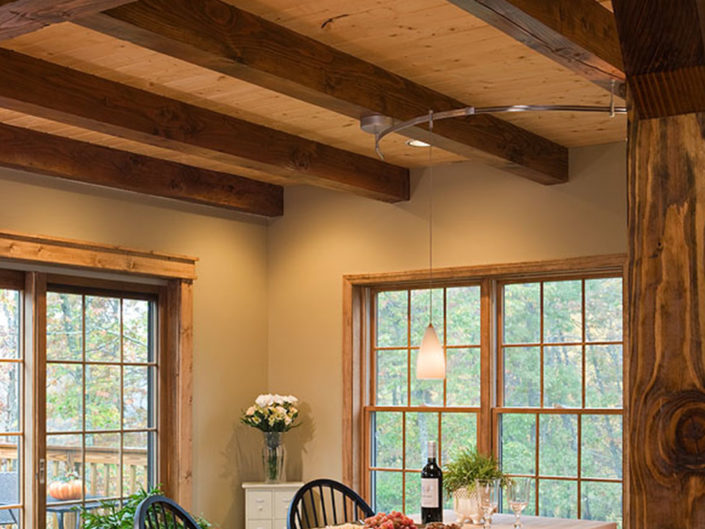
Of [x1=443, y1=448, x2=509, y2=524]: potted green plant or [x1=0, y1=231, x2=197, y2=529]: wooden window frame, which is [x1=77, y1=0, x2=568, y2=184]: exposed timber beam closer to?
[x1=443, y1=448, x2=509, y2=524]: potted green plant

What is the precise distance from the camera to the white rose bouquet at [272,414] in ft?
20.2

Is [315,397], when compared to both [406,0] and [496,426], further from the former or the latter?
[406,0]

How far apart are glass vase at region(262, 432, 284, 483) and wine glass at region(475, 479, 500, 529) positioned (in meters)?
2.08

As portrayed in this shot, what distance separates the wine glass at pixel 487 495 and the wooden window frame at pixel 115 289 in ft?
7.38

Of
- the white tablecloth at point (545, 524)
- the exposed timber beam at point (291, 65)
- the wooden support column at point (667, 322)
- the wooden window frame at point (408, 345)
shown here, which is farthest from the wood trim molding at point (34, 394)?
the wooden support column at point (667, 322)

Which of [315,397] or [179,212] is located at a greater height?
→ [179,212]

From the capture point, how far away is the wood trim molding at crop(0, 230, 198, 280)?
5129mm

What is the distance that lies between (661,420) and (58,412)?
4.45 m

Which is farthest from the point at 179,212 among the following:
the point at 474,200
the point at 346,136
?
the point at 474,200

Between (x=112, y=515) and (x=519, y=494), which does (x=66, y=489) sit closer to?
(x=112, y=515)

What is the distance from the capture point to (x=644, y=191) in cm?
164

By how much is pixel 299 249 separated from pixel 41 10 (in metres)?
4.17

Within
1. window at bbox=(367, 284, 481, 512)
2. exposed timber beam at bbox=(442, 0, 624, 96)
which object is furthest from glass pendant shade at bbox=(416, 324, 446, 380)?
exposed timber beam at bbox=(442, 0, 624, 96)

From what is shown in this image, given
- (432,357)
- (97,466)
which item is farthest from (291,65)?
(97,466)
